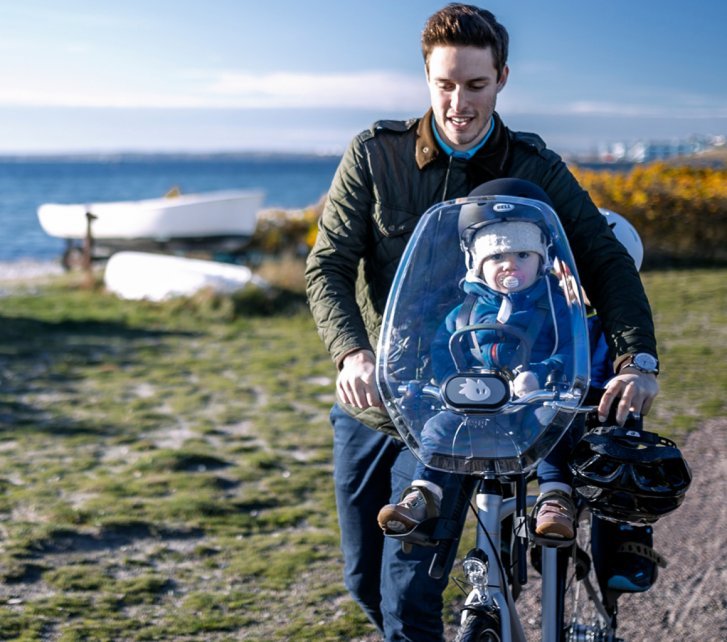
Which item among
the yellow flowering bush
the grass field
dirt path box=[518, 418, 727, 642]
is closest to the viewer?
dirt path box=[518, 418, 727, 642]

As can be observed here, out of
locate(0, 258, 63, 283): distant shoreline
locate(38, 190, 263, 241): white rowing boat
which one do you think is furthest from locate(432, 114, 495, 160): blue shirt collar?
locate(0, 258, 63, 283): distant shoreline

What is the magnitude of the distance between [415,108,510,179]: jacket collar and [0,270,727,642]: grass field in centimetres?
212

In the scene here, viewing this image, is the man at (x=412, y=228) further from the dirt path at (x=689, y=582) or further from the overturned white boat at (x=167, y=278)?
the overturned white boat at (x=167, y=278)

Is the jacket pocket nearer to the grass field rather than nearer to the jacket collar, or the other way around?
the jacket collar

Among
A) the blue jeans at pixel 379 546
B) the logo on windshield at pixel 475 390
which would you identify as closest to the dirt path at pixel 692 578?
the blue jeans at pixel 379 546

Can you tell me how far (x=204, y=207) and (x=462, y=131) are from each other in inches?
631

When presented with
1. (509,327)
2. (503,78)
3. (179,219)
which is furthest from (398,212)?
(179,219)

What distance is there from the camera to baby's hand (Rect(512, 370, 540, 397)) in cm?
227

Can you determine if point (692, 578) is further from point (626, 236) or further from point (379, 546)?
point (626, 236)

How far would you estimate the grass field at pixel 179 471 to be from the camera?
451cm

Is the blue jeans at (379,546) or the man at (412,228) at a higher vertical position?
the man at (412,228)

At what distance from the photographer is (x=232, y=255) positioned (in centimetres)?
1797

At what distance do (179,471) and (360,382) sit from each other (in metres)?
4.25

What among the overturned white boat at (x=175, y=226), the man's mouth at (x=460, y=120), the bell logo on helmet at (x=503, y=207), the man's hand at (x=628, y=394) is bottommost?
the man's hand at (x=628, y=394)
